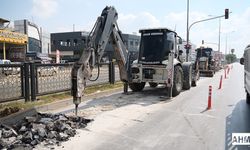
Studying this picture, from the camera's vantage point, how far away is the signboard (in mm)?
36059

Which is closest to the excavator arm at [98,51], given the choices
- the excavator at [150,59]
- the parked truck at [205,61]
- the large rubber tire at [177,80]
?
the excavator at [150,59]

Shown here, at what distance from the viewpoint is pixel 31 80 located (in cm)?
1051

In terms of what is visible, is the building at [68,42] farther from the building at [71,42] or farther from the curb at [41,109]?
the curb at [41,109]

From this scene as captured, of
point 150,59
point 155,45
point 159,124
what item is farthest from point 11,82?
point 155,45

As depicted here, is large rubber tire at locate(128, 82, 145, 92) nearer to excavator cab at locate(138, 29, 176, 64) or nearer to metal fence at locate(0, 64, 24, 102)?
excavator cab at locate(138, 29, 176, 64)

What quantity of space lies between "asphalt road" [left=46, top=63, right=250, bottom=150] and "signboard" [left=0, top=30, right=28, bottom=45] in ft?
92.7

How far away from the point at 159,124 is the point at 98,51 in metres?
3.45

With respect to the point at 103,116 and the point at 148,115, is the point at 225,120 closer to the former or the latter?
the point at 148,115

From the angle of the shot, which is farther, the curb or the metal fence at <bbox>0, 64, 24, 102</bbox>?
the metal fence at <bbox>0, 64, 24, 102</bbox>

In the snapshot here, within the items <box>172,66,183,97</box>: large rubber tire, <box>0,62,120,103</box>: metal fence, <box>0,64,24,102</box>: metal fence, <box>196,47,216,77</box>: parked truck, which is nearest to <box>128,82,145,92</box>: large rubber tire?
<box>172,66,183,97</box>: large rubber tire

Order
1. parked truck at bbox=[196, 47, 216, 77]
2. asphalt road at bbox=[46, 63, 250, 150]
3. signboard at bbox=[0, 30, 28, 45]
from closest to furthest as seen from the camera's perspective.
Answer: asphalt road at bbox=[46, 63, 250, 150]
parked truck at bbox=[196, 47, 216, 77]
signboard at bbox=[0, 30, 28, 45]

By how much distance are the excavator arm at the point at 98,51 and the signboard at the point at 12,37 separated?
91.4 ft

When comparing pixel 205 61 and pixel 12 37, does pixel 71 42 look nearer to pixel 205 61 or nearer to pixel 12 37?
pixel 12 37

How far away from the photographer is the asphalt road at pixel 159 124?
20.6ft
